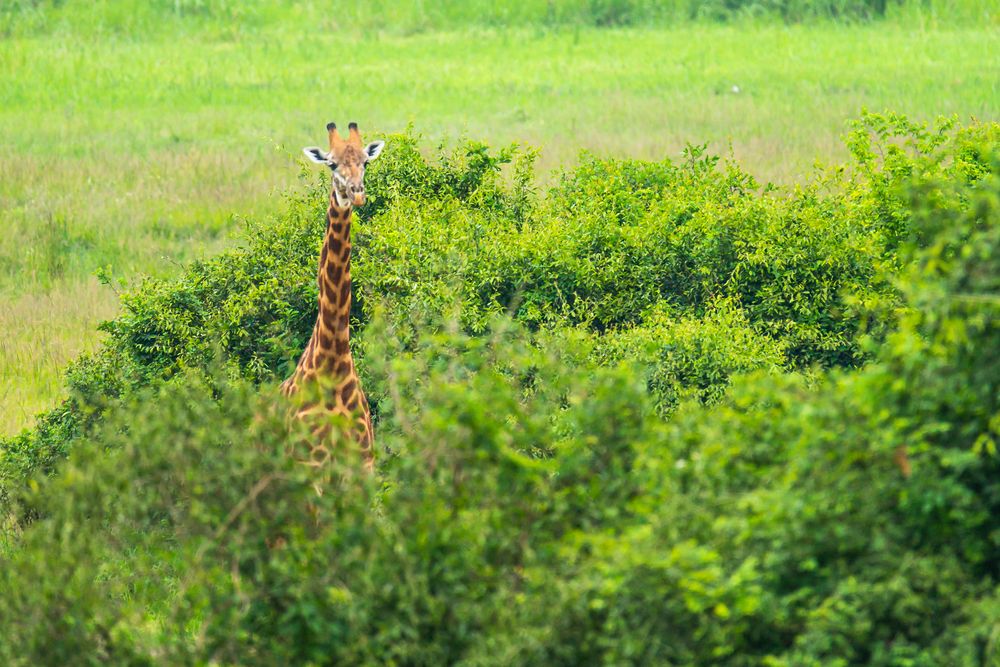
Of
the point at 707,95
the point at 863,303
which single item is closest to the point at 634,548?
the point at 863,303

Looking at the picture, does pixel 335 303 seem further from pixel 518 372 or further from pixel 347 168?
pixel 518 372

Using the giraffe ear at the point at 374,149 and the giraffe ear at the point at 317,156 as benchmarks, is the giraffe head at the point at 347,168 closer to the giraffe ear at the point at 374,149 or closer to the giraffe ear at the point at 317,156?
the giraffe ear at the point at 317,156

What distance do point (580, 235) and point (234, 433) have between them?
5.94 metres

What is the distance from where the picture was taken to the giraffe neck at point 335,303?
869cm

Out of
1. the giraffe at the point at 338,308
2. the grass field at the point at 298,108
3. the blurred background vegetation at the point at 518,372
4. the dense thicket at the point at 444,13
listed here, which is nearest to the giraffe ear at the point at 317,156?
the giraffe at the point at 338,308

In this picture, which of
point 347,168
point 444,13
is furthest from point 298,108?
point 347,168

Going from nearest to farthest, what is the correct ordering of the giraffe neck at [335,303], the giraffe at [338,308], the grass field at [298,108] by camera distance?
the giraffe at [338,308]
the giraffe neck at [335,303]
the grass field at [298,108]

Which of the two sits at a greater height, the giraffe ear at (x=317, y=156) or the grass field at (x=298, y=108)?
the giraffe ear at (x=317, y=156)

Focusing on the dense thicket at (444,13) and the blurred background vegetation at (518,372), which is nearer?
the blurred background vegetation at (518,372)

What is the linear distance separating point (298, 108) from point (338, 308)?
15.1 metres

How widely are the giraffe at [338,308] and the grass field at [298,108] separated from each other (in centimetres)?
378

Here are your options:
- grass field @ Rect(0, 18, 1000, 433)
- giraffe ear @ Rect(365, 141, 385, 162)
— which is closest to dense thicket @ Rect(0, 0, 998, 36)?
grass field @ Rect(0, 18, 1000, 433)

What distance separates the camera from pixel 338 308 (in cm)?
870

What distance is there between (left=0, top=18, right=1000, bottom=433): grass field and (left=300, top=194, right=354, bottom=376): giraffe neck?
377cm
